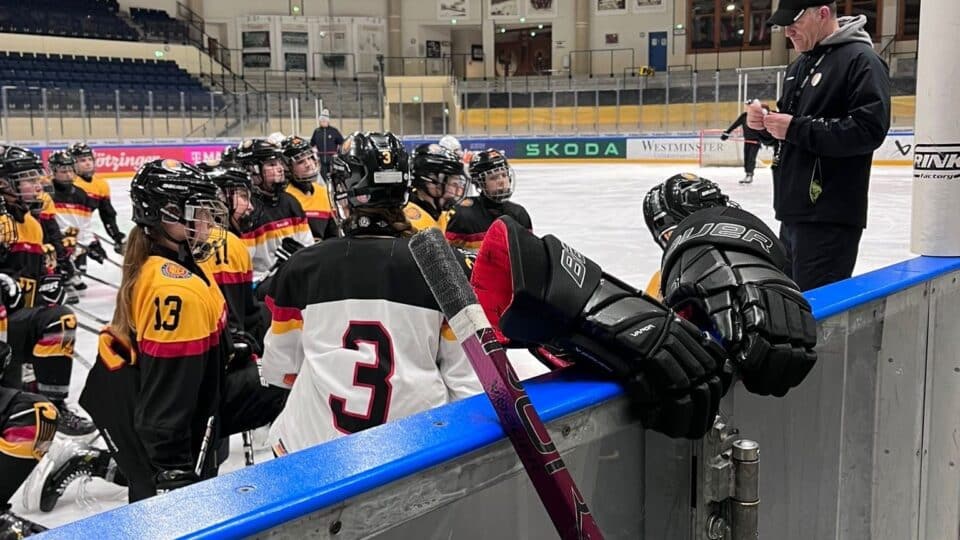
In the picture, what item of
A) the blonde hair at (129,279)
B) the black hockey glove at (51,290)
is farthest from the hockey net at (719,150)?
the blonde hair at (129,279)

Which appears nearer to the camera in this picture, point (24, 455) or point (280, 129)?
point (24, 455)

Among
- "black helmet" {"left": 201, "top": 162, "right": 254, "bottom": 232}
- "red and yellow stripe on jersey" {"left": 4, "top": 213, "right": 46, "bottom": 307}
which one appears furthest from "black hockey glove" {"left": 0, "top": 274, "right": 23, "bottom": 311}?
"black helmet" {"left": 201, "top": 162, "right": 254, "bottom": 232}

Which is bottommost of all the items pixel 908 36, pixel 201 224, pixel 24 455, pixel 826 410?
pixel 24 455

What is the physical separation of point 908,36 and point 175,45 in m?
18.1

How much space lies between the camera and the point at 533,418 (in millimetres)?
800

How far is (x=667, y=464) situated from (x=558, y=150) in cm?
1835

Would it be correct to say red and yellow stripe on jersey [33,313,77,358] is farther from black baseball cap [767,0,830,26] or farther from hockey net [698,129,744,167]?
hockey net [698,129,744,167]

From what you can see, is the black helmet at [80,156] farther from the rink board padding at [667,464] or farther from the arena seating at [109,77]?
the arena seating at [109,77]

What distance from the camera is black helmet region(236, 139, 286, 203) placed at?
181 inches

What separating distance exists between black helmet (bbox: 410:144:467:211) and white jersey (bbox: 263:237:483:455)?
221 cm

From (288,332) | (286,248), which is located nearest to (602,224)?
(286,248)

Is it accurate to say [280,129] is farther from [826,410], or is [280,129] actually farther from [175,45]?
[826,410]

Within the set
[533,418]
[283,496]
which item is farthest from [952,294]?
[283,496]

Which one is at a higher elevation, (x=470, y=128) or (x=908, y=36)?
(x=908, y=36)
